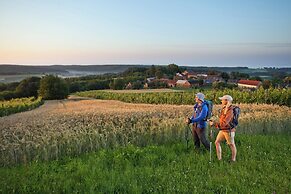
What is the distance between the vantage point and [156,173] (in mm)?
7602

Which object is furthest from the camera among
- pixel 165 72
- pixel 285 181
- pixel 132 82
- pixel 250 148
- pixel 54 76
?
pixel 165 72

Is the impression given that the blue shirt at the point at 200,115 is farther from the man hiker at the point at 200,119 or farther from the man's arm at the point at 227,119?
the man's arm at the point at 227,119

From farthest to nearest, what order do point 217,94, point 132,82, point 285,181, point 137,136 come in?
1. point 132,82
2. point 217,94
3. point 137,136
4. point 285,181

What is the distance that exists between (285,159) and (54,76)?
79.3m

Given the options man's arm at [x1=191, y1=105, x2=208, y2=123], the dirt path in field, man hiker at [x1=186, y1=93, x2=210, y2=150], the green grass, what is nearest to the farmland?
the green grass

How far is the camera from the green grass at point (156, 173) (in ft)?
21.8

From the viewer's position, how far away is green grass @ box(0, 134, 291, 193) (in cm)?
663

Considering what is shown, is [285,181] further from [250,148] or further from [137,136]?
[137,136]

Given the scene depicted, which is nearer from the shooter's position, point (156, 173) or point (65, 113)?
point (156, 173)

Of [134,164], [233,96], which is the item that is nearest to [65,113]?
[134,164]

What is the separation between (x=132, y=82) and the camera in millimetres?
96250

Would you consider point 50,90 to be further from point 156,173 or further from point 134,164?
point 156,173

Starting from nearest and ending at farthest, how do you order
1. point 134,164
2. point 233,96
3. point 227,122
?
point 227,122 → point 134,164 → point 233,96

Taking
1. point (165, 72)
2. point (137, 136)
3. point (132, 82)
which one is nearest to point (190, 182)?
point (137, 136)
